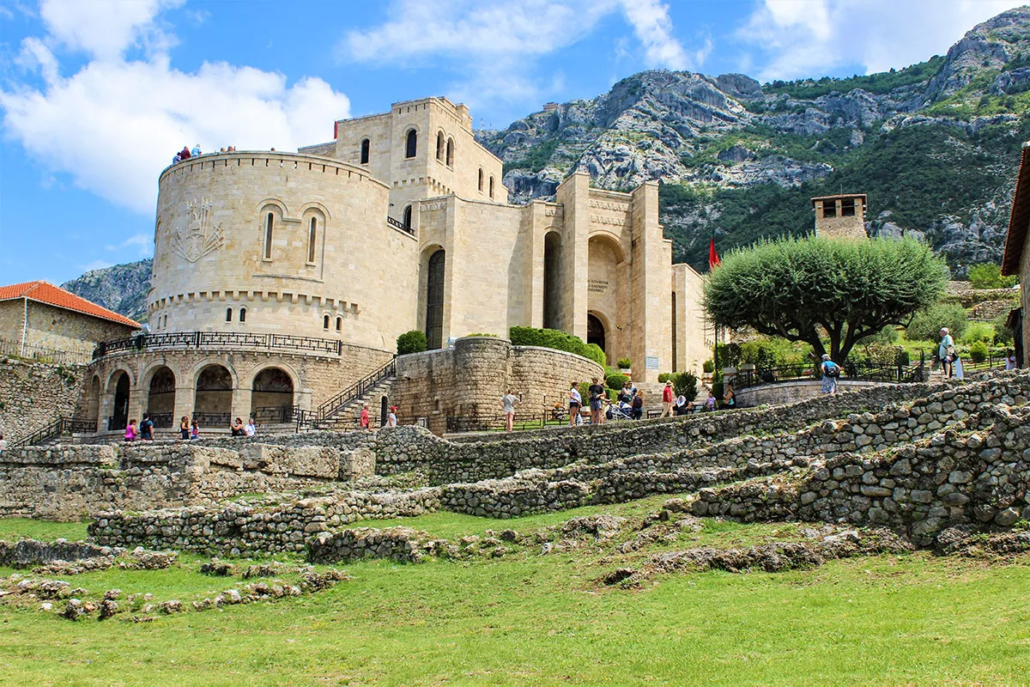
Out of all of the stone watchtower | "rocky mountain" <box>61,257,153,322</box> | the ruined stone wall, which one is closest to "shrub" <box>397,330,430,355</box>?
the ruined stone wall

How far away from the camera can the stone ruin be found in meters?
10.7

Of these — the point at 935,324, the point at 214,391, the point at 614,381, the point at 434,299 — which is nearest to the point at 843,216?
the point at 935,324

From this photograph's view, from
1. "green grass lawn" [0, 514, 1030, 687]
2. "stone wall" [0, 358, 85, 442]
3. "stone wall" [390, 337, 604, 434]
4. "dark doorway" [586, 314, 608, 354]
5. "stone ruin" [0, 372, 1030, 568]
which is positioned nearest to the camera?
"green grass lawn" [0, 514, 1030, 687]

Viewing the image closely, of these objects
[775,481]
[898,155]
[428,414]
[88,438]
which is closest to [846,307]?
[428,414]

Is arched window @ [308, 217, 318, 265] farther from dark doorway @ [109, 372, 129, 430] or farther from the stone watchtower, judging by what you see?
the stone watchtower

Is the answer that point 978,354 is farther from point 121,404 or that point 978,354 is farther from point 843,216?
point 121,404

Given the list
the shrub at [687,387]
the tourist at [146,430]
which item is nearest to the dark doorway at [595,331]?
the shrub at [687,387]

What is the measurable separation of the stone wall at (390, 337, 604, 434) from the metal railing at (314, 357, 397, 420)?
1.22 metres

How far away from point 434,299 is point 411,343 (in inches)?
313

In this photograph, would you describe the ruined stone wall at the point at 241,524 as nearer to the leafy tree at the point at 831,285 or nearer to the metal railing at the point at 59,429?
the leafy tree at the point at 831,285

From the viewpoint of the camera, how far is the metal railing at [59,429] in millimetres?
35531

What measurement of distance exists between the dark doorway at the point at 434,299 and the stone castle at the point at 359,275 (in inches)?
4.5

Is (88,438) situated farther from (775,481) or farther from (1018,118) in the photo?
(1018,118)

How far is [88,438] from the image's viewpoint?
35.0 metres
